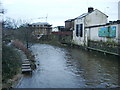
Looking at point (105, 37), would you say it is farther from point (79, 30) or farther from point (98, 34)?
point (79, 30)

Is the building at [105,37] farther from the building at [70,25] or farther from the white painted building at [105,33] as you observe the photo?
the building at [70,25]

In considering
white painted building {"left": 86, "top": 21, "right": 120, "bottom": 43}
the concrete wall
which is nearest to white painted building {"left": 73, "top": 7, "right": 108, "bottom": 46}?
the concrete wall

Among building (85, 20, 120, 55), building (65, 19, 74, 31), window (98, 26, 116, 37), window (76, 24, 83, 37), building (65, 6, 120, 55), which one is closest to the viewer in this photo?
building (85, 20, 120, 55)

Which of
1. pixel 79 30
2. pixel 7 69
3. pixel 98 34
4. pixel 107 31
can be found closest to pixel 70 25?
pixel 79 30

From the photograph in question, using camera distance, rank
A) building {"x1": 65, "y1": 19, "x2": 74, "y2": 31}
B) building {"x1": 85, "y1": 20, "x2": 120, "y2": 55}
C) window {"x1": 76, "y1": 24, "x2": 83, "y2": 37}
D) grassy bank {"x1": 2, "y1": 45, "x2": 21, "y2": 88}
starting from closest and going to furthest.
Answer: grassy bank {"x1": 2, "y1": 45, "x2": 21, "y2": 88}
building {"x1": 85, "y1": 20, "x2": 120, "y2": 55}
window {"x1": 76, "y1": 24, "x2": 83, "y2": 37}
building {"x1": 65, "y1": 19, "x2": 74, "y2": 31}

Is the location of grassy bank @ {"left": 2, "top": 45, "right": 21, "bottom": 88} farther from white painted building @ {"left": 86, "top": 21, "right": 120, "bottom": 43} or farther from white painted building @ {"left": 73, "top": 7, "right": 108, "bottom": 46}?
white painted building @ {"left": 73, "top": 7, "right": 108, "bottom": 46}

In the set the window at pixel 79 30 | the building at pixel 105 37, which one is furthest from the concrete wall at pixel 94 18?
the window at pixel 79 30

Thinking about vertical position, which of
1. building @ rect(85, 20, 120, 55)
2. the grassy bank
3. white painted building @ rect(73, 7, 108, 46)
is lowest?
the grassy bank

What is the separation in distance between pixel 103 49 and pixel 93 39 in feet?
15.4

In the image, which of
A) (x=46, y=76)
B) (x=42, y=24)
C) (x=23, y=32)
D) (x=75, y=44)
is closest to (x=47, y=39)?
(x=75, y=44)

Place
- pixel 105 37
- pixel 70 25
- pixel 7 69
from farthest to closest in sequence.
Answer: pixel 70 25
pixel 105 37
pixel 7 69

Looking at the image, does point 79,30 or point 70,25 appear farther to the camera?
point 70,25

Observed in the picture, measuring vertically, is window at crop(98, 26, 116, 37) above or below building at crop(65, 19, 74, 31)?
below

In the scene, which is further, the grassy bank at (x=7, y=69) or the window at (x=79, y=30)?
the window at (x=79, y=30)
